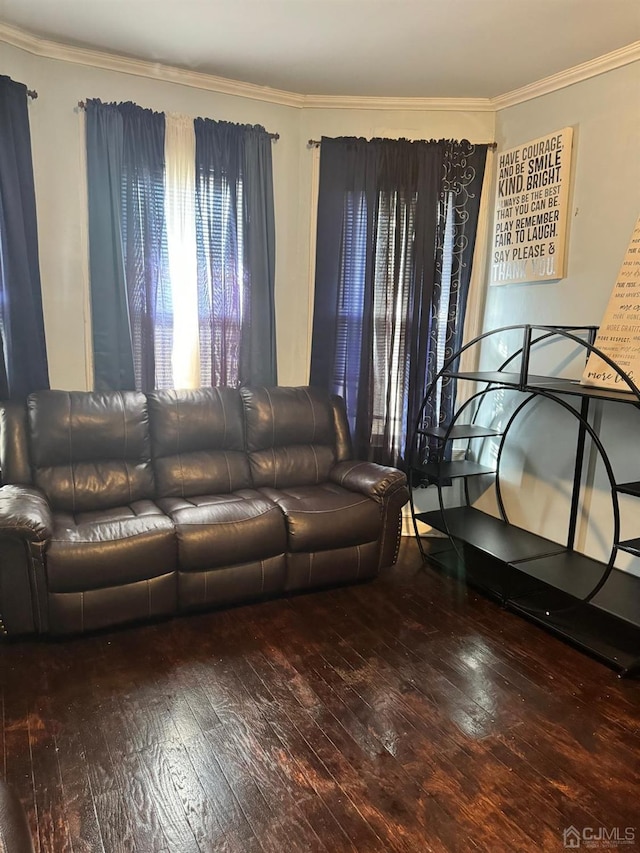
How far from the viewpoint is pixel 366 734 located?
2.09 metres

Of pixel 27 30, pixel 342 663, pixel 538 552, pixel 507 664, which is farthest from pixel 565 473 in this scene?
pixel 27 30

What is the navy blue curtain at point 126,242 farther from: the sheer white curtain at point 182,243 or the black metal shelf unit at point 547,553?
the black metal shelf unit at point 547,553

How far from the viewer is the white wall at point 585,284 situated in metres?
2.92

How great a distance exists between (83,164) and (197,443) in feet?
5.23

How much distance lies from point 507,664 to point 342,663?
70 centimetres

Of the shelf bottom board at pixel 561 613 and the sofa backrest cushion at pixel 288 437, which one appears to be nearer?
the shelf bottom board at pixel 561 613

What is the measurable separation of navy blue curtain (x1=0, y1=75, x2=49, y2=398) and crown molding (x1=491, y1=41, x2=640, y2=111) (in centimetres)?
261

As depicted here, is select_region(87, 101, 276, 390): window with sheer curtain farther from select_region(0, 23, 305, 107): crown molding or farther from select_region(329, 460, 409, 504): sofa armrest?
select_region(329, 460, 409, 504): sofa armrest

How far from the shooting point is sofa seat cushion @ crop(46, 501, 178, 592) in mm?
2479

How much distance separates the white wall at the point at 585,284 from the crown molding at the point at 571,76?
1.2 inches

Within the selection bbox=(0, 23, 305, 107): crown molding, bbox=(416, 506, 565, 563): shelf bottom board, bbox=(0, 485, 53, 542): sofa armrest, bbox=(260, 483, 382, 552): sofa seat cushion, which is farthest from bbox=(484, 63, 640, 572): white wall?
bbox=(0, 485, 53, 542): sofa armrest

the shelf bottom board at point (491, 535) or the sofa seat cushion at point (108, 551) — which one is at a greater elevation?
the sofa seat cushion at point (108, 551)

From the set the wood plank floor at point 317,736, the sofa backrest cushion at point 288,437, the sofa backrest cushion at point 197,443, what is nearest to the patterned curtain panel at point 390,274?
the sofa backrest cushion at point 288,437

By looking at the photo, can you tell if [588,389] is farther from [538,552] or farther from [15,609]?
[15,609]
